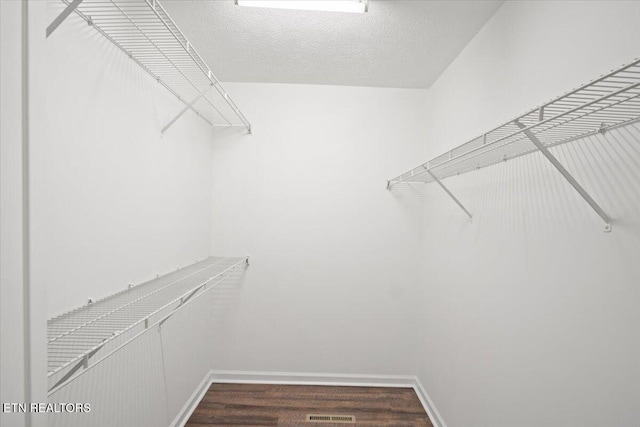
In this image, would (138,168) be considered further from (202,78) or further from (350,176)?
(350,176)

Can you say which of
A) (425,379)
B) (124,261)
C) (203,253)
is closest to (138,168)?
(124,261)

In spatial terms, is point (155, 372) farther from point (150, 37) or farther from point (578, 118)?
point (578, 118)

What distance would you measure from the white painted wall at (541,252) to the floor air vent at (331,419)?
1.97 feet

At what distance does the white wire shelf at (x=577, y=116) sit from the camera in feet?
2.36

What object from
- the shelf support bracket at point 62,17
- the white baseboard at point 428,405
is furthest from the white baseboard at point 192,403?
the shelf support bracket at point 62,17

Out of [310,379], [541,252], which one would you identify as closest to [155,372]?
[310,379]

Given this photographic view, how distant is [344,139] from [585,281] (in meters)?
2.00

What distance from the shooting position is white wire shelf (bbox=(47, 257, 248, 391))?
825 millimetres

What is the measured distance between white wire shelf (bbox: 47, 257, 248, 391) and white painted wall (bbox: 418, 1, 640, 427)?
4.39 feet

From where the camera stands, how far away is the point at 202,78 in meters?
1.94

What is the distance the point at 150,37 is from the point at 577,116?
59.7 inches

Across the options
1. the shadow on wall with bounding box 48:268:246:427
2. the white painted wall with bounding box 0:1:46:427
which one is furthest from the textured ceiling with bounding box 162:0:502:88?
the shadow on wall with bounding box 48:268:246:427

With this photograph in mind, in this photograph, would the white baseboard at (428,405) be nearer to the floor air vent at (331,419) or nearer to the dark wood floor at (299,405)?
the dark wood floor at (299,405)

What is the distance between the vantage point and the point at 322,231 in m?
2.78
